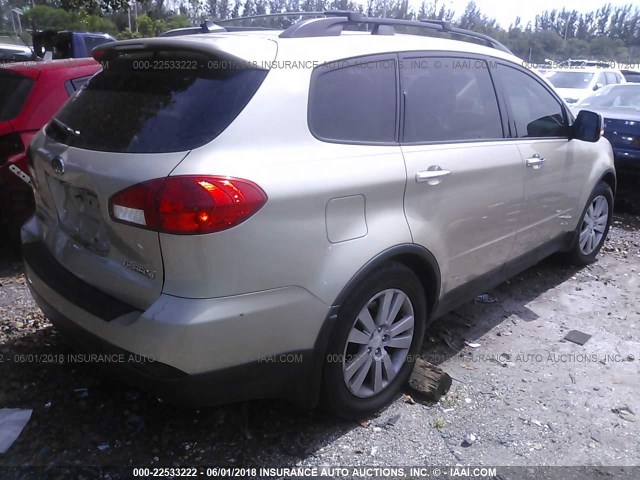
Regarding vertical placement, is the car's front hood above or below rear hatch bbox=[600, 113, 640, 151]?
below

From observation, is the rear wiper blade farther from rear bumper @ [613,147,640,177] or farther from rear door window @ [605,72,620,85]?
rear door window @ [605,72,620,85]

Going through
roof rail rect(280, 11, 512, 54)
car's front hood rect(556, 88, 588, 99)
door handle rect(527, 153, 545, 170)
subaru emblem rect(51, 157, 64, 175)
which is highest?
roof rail rect(280, 11, 512, 54)

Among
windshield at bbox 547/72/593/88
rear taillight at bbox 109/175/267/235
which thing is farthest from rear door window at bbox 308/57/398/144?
windshield at bbox 547/72/593/88

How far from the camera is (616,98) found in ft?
28.4

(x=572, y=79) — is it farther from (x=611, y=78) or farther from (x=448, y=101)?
(x=448, y=101)

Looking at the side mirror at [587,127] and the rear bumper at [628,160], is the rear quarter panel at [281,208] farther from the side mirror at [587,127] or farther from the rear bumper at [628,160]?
the rear bumper at [628,160]

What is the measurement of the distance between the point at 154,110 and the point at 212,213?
581mm

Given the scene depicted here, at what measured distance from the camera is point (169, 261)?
2.10 m

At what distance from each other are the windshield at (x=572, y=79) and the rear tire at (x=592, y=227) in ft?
37.5

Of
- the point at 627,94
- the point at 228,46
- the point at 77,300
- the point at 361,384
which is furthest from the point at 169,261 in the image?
the point at 627,94

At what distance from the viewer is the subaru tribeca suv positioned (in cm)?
212

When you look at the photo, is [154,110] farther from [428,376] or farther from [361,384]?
[428,376]

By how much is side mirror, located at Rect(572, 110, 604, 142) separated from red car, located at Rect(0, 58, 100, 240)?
3631mm

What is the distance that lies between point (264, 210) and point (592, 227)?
154 inches
